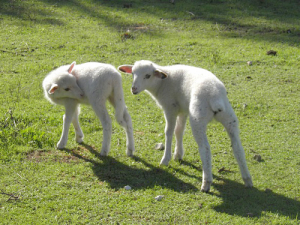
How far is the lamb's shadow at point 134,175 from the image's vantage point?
18.9 ft

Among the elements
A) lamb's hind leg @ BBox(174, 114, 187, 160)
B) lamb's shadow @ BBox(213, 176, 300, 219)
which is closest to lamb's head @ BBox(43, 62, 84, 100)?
lamb's hind leg @ BBox(174, 114, 187, 160)

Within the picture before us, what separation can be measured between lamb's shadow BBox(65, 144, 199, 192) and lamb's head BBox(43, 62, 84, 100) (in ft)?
3.08

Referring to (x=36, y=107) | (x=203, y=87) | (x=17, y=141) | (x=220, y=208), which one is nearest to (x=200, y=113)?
(x=203, y=87)

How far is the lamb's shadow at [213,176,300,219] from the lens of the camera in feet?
16.7

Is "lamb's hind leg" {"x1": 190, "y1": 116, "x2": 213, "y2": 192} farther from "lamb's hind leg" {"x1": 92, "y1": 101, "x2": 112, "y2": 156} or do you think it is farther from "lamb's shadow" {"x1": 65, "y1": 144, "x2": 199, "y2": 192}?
"lamb's hind leg" {"x1": 92, "y1": 101, "x2": 112, "y2": 156}

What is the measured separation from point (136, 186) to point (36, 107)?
132 inches

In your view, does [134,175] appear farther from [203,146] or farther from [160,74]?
[160,74]

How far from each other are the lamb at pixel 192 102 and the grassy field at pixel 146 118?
1.27ft

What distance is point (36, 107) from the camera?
8273mm

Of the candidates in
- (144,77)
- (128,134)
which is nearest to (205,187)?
(128,134)

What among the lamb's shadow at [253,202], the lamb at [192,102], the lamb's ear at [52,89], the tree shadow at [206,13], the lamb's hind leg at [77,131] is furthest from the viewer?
the tree shadow at [206,13]

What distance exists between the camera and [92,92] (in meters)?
6.31

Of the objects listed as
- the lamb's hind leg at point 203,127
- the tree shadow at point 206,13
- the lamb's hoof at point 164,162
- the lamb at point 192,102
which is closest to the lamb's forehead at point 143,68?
the lamb at point 192,102

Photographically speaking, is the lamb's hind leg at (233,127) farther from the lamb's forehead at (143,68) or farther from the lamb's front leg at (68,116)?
the lamb's front leg at (68,116)
